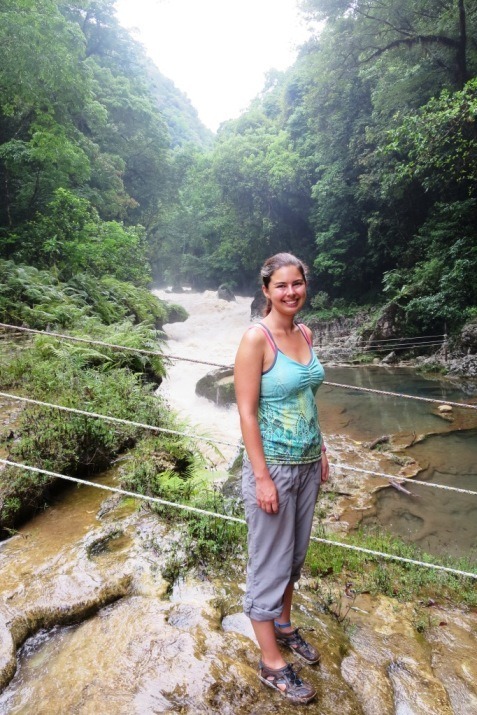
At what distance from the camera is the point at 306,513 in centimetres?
181

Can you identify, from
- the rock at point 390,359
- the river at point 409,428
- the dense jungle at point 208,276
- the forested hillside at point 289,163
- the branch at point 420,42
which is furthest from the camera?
the rock at point 390,359

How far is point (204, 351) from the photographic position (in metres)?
17.9

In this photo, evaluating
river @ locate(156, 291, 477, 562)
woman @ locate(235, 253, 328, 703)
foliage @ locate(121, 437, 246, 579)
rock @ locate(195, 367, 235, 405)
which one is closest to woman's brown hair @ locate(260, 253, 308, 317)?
woman @ locate(235, 253, 328, 703)

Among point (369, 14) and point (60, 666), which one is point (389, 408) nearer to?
point (60, 666)

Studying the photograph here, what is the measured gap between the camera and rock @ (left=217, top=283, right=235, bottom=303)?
32.5 m

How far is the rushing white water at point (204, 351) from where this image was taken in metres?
8.94

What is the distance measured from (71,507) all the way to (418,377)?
1186 cm

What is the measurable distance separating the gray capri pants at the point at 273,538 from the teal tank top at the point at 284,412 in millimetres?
62

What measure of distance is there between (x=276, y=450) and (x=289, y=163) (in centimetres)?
2489

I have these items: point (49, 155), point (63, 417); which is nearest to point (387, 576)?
point (63, 417)

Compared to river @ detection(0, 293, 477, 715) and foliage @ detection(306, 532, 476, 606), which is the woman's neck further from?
foliage @ detection(306, 532, 476, 606)

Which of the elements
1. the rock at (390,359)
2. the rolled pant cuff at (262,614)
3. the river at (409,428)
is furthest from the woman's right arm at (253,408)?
the rock at (390,359)

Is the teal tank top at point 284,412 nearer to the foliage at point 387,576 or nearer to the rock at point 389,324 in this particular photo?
the foliage at point 387,576

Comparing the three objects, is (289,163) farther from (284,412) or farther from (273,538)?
(273,538)
